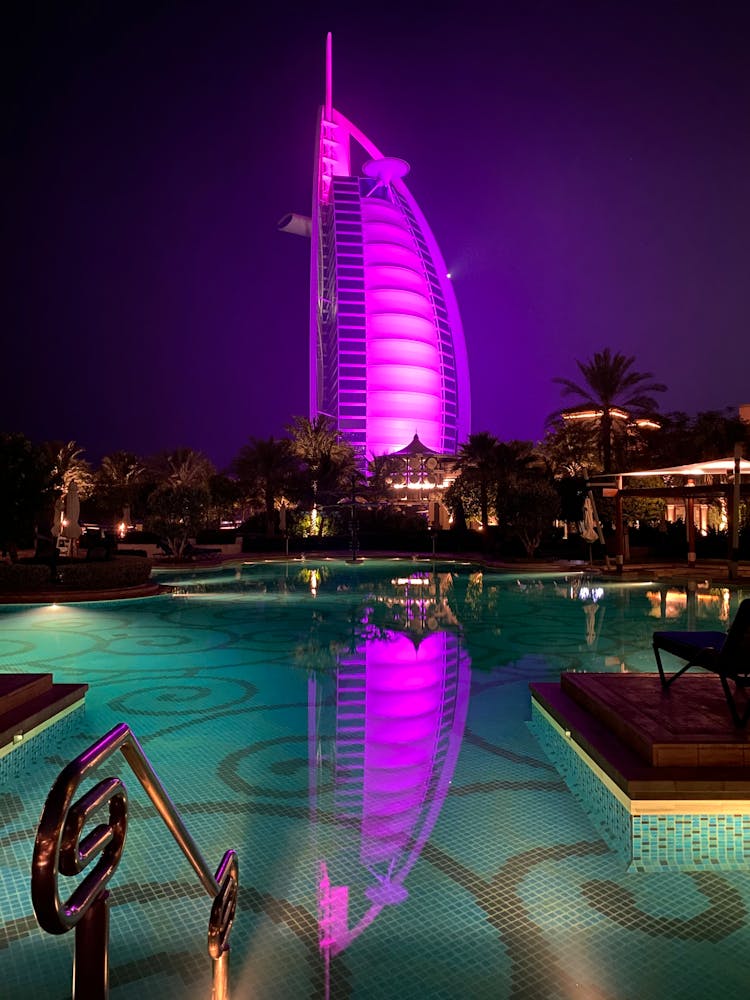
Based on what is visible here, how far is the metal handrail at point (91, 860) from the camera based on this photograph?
156 cm

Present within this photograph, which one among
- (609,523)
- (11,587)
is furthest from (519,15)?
(11,587)

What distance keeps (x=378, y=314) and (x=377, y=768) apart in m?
87.7

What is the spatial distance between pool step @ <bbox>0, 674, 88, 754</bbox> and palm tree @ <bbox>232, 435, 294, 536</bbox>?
33.6 metres

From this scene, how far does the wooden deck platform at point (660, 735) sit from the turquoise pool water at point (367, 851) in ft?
1.31

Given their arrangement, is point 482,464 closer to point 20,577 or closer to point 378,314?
point 20,577

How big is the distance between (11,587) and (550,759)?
14696 mm

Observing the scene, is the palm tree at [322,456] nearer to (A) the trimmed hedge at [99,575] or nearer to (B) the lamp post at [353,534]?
(B) the lamp post at [353,534]

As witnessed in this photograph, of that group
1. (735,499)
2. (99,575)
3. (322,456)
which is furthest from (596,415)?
(99,575)

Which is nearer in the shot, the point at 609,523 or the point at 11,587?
the point at 11,587

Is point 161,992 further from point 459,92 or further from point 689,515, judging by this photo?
point 459,92

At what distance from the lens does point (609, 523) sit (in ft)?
103

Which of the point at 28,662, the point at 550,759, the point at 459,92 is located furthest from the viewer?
the point at 459,92

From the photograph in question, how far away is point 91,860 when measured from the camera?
1.61 m

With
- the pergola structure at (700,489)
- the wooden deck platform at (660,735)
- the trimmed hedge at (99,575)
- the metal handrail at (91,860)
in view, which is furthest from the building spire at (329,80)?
the metal handrail at (91,860)
